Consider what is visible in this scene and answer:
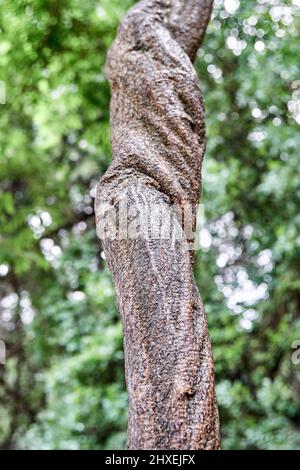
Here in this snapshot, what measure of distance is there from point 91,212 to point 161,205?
12.0ft

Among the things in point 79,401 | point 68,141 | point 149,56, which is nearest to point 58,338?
point 79,401

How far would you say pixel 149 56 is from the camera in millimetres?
1911

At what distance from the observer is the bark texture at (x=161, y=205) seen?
3.85ft

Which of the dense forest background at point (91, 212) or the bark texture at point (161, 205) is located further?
the dense forest background at point (91, 212)

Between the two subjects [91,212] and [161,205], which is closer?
[161,205]

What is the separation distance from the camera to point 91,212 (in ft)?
16.9

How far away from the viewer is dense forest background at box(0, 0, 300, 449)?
10.6 ft

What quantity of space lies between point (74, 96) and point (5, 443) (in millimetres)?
3148

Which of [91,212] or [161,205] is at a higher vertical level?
[91,212]

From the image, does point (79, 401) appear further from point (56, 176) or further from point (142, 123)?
point (142, 123)

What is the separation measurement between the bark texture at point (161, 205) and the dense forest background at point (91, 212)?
110 centimetres

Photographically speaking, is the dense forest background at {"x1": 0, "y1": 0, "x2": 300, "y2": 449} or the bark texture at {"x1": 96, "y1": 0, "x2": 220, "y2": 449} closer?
the bark texture at {"x1": 96, "y1": 0, "x2": 220, "y2": 449}

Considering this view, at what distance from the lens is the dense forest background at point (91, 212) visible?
127 inches

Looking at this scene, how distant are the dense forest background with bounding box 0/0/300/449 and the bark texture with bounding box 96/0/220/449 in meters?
1.10
